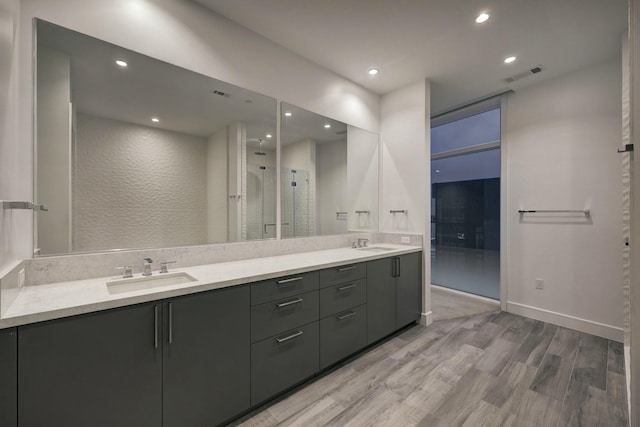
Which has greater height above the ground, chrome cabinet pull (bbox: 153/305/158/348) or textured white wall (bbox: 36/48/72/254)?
textured white wall (bbox: 36/48/72/254)

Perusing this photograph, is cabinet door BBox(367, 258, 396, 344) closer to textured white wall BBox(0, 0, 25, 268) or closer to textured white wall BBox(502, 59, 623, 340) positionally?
textured white wall BBox(502, 59, 623, 340)

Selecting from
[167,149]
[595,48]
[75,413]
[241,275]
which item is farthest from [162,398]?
[595,48]

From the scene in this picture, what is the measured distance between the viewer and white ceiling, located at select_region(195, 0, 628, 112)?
2000 millimetres

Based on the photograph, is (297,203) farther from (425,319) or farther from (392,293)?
(425,319)

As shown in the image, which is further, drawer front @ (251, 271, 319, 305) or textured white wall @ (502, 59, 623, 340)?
textured white wall @ (502, 59, 623, 340)

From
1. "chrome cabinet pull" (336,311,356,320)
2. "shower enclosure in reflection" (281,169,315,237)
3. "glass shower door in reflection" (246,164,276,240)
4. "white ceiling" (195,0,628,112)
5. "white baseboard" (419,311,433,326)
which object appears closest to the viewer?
"white ceiling" (195,0,628,112)

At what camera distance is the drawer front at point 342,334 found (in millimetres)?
2006

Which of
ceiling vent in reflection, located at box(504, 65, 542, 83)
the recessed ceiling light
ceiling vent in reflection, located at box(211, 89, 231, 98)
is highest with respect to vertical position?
the recessed ceiling light

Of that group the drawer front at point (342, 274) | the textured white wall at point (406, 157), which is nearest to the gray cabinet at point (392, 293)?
the drawer front at point (342, 274)

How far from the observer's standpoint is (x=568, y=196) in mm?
2918

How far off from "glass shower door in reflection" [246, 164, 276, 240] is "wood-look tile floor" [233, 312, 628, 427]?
4.16ft

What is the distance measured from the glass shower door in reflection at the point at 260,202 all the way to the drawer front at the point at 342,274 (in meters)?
0.72

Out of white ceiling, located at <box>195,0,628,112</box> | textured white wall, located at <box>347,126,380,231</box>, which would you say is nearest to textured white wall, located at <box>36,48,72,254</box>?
white ceiling, located at <box>195,0,628,112</box>

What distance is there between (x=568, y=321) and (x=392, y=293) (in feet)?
6.78
